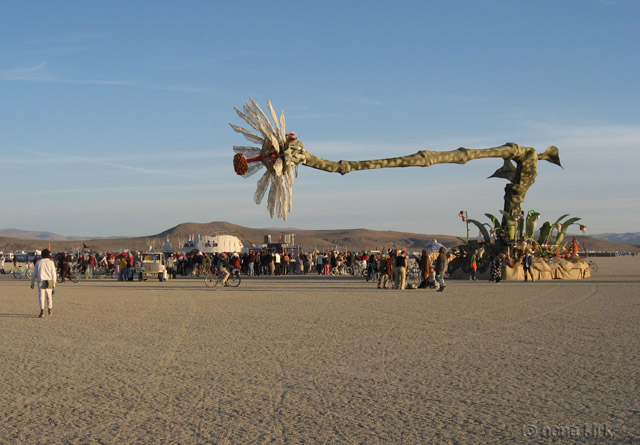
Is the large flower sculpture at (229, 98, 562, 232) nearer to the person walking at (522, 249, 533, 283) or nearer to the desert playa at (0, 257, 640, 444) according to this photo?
the desert playa at (0, 257, 640, 444)

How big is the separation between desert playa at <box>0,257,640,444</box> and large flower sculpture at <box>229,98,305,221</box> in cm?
249

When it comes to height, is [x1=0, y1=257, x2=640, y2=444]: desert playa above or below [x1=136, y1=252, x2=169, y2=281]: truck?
below

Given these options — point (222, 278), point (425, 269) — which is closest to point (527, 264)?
point (425, 269)

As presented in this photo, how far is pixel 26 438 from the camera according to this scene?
17.8ft

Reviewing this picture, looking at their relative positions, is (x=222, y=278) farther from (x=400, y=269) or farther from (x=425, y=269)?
(x=425, y=269)

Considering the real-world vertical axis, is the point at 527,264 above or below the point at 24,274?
above

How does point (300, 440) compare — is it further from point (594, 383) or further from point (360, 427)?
point (594, 383)

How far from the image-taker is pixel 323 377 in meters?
7.86

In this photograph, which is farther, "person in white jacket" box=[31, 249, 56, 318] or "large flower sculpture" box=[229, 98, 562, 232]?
"person in white jacket" box=[31, 249, 56, 318]

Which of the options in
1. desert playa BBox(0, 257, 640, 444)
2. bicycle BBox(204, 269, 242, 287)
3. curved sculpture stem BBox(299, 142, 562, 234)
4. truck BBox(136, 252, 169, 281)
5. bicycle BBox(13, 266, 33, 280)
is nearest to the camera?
desert playa BBox(0, 257, 640, 444)

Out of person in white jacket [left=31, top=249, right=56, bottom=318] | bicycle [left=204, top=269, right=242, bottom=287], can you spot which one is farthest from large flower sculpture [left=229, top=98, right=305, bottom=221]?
bicycle [left=204, top=269, right=242, bottom=287]

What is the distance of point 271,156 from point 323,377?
6518 millimetres

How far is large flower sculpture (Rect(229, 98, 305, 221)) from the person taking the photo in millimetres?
13422

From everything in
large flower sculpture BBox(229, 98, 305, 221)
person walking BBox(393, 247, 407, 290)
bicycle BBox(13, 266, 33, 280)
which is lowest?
bicycle BBox(13, 266, 33, 280)
